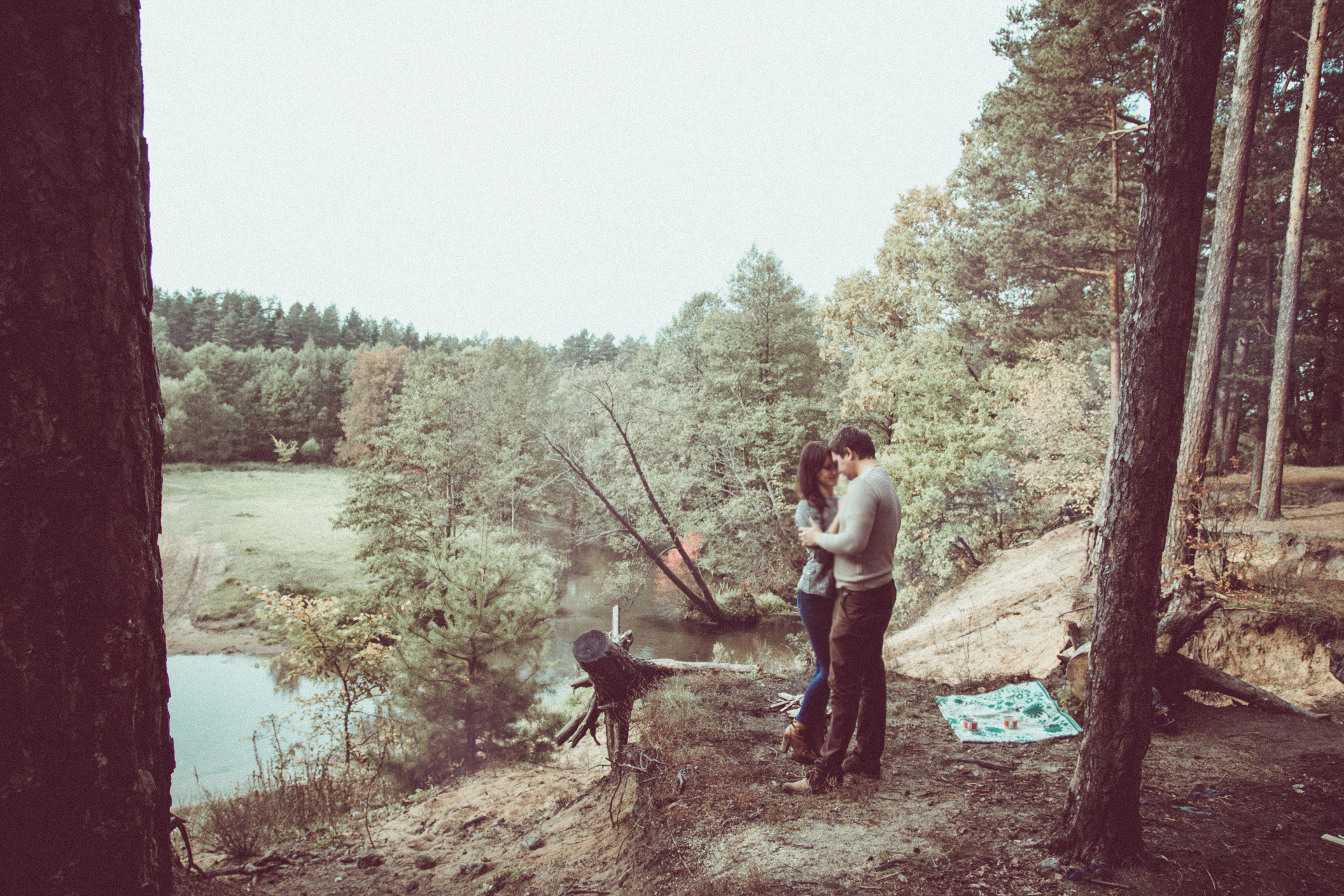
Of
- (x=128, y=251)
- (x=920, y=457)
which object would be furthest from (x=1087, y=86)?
(x=128, y=251)

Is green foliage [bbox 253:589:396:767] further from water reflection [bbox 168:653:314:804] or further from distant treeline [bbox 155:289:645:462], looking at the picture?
distant treeline [bbox 155:289:645:462]

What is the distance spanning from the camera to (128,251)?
159 cm

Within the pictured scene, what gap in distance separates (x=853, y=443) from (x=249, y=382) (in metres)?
53.2

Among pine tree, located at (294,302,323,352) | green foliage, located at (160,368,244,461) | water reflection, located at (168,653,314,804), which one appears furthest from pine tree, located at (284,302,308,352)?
water reflection, located at (168,653,314,804)

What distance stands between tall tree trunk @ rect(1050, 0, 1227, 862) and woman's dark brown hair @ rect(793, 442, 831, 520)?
154 cm

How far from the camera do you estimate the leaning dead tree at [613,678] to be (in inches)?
230

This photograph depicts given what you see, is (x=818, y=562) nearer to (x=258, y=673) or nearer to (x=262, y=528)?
(x=258, y=673)

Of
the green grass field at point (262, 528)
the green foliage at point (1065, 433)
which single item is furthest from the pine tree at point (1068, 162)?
the green grass field at point (262, 528)

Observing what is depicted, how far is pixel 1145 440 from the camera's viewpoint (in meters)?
3.00

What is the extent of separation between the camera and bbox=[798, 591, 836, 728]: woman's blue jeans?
14.0ft

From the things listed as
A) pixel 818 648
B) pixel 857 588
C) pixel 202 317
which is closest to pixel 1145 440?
pixel 857 588

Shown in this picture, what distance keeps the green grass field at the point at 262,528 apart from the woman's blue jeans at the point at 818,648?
762 inches

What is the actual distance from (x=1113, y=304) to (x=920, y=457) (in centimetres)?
506

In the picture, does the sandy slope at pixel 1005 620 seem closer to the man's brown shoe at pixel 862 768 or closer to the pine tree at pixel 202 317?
the man's brown shoe at pixel 862 768
